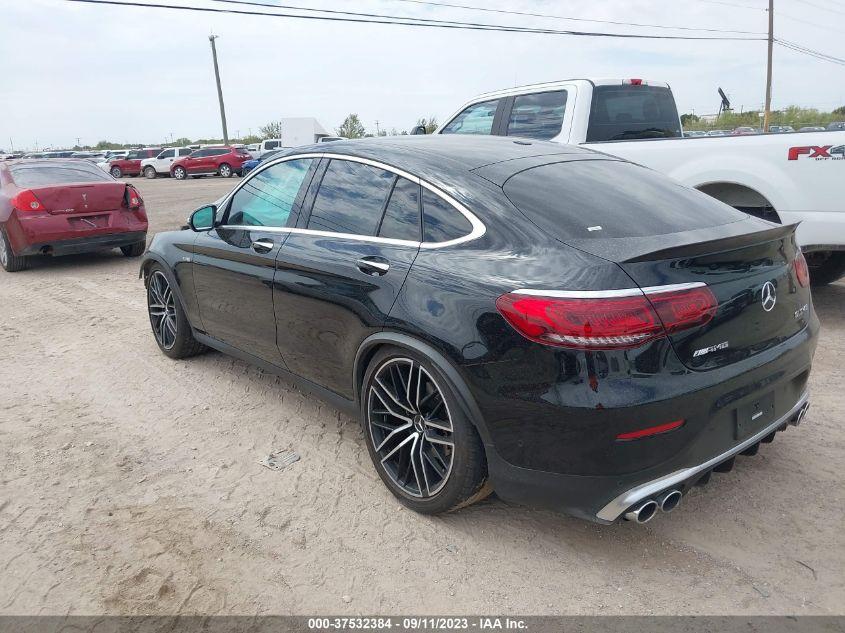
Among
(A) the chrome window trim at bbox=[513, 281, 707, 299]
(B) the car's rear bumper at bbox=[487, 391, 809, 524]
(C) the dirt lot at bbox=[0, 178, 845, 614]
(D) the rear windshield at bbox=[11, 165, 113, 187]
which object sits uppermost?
(D) the rear windshield at bbox=[11, 165, 113, 187]

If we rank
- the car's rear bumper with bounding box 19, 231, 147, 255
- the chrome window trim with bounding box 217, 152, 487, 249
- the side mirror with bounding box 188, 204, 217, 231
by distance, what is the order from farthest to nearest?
1. the car's rear bumper with bounding box 19, 231, 147, 255
2. the side mirror with bounding box 188, 204, 217, 231
3. the chrome window trim with bounding box 217, 152, 487, 249

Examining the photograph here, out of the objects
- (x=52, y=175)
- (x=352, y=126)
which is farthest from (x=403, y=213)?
(x=352, y=126)

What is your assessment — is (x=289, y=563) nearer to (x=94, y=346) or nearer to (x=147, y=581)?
(x=147, y=581)

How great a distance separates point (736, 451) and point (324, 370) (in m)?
1.99

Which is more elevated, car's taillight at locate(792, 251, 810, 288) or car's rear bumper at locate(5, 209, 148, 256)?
car's taillight at locate(792, 251, 810, 288)

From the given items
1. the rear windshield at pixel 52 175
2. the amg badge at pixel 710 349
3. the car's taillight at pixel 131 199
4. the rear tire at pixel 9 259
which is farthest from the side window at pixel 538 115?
the rear tire at pixel 9 259

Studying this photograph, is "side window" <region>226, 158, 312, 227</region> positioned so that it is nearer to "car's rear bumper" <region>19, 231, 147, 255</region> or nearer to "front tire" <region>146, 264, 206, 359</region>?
"front tire" <region>146, 264, 206, 359</region>

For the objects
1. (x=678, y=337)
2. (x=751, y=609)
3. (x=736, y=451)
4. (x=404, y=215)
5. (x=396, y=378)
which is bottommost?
(x=751, y=609)

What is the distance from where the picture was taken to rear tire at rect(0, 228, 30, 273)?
361 inches

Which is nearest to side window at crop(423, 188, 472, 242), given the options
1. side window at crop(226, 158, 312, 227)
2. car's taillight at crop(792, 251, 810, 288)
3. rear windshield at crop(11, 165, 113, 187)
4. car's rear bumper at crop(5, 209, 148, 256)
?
side window at crop(226, 158, 312, 227)

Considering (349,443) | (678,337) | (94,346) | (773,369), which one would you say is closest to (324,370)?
(349,443)

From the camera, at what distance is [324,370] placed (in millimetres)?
3570

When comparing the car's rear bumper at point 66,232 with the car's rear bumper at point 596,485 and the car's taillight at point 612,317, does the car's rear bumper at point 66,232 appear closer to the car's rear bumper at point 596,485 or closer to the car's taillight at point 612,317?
the car's rear bumper at point 596,485

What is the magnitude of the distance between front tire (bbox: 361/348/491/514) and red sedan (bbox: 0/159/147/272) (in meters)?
7.32
